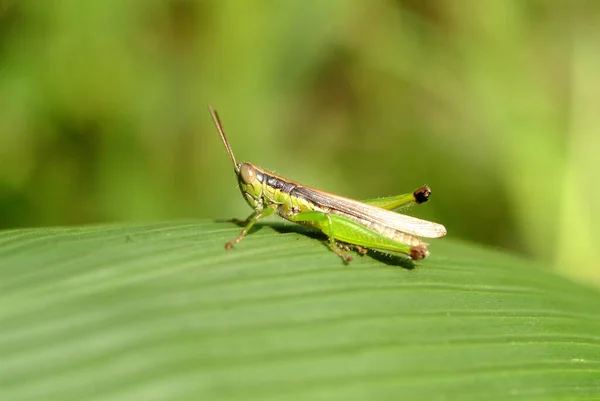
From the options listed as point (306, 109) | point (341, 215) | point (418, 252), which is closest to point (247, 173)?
point (341, 215)

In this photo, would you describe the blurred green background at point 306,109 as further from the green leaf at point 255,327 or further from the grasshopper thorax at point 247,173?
the green leaf at point 255,327

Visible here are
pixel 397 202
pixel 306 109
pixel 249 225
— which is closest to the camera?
pixel 249 225

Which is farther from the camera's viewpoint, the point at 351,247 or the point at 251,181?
the point at 251,181

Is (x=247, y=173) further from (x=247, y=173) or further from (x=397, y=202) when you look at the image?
(x=397, y=202)

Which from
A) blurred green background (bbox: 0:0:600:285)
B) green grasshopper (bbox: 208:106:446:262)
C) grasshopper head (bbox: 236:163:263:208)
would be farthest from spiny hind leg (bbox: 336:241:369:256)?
blurred green background (bbox: 0:0:600:285)

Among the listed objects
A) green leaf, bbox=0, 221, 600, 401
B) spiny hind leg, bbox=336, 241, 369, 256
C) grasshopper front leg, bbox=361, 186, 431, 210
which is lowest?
spiny hind leg, bbox=336, 241, 369, 256

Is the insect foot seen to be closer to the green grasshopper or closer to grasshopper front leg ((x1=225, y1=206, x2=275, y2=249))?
the green grasshopper

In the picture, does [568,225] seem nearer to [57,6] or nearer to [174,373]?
[174,373]
